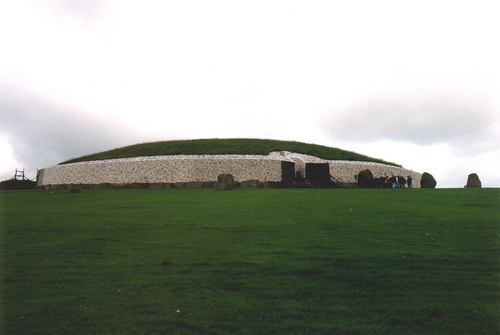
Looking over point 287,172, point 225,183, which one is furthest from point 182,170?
point 225,183

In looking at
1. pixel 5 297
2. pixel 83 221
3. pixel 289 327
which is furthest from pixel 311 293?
pixel 83 221

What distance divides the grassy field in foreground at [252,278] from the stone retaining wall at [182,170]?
19246 mm

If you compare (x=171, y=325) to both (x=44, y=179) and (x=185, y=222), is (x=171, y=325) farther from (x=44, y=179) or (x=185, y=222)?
(x=44, y=179)

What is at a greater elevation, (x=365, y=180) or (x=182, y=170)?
(x=182, y=170)

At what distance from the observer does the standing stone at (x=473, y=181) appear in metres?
24.6

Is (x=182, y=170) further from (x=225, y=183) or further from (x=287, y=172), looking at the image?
(x=225, y=183)

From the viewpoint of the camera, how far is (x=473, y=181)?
24.8 metres

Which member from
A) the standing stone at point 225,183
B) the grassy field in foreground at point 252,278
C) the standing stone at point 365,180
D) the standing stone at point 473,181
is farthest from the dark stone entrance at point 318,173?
the grassy field in foreground at point 252,278

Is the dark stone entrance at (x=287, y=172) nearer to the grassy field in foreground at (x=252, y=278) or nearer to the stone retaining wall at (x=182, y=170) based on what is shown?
the stone retaining wall at (x=182, y=170)

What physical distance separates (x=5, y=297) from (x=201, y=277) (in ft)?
7.08

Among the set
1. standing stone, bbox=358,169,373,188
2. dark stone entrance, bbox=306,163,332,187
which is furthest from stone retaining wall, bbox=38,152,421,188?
standing stone, bbox=358,169,373,188

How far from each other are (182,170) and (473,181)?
67.7ft

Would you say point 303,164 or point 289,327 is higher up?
point 303,164

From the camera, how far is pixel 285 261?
17.5ft
